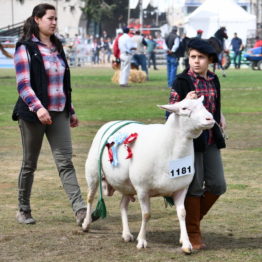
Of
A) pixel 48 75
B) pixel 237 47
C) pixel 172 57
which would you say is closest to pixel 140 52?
pixel 172 57

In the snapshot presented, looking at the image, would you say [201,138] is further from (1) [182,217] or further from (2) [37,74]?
(2) [37,74]

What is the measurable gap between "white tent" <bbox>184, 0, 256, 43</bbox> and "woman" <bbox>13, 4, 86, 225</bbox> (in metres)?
51.6

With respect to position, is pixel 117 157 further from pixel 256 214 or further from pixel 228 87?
pixel 228 87

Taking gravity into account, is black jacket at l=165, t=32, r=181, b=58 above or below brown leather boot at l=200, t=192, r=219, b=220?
above

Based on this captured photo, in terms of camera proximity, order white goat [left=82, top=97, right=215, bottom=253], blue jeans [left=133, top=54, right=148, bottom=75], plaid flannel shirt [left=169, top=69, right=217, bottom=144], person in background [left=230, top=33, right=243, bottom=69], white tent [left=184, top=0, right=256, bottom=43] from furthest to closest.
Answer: white tent [left=184, top=0, right=256, bottom=43] → person in background [left=230, top=33, right=243, bottom=69] → blue jeans [left=133, top=54, right=148, bottom=75] → plaid flannel shirt [left=169, top=69, right=217, bottom=144] → white goat [left=82, top=97, right=215, bottom=253]

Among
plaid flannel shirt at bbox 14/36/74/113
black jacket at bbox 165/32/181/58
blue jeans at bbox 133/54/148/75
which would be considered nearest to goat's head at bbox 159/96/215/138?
plaid flannel shirt at bbox 14/36/74/113

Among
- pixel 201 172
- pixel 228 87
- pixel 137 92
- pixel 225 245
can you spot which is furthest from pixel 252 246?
pixel 228 87

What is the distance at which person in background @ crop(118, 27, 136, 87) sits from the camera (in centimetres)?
3244

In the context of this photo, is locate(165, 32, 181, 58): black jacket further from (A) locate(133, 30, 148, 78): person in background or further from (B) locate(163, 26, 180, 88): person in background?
(A) locate(133, 30, 148, 78): person in background

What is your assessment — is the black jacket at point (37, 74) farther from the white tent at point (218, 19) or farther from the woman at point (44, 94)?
the white tent at point (218, 19)

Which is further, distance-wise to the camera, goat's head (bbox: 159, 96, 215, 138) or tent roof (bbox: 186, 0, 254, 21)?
tent roof (bbox: 186, 0, 254, 21)

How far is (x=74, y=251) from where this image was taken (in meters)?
7.37

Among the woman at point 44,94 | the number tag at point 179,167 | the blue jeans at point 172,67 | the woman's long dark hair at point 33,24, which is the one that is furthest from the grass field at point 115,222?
the blue jeans at point 172,67

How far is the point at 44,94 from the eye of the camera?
27.1ft
